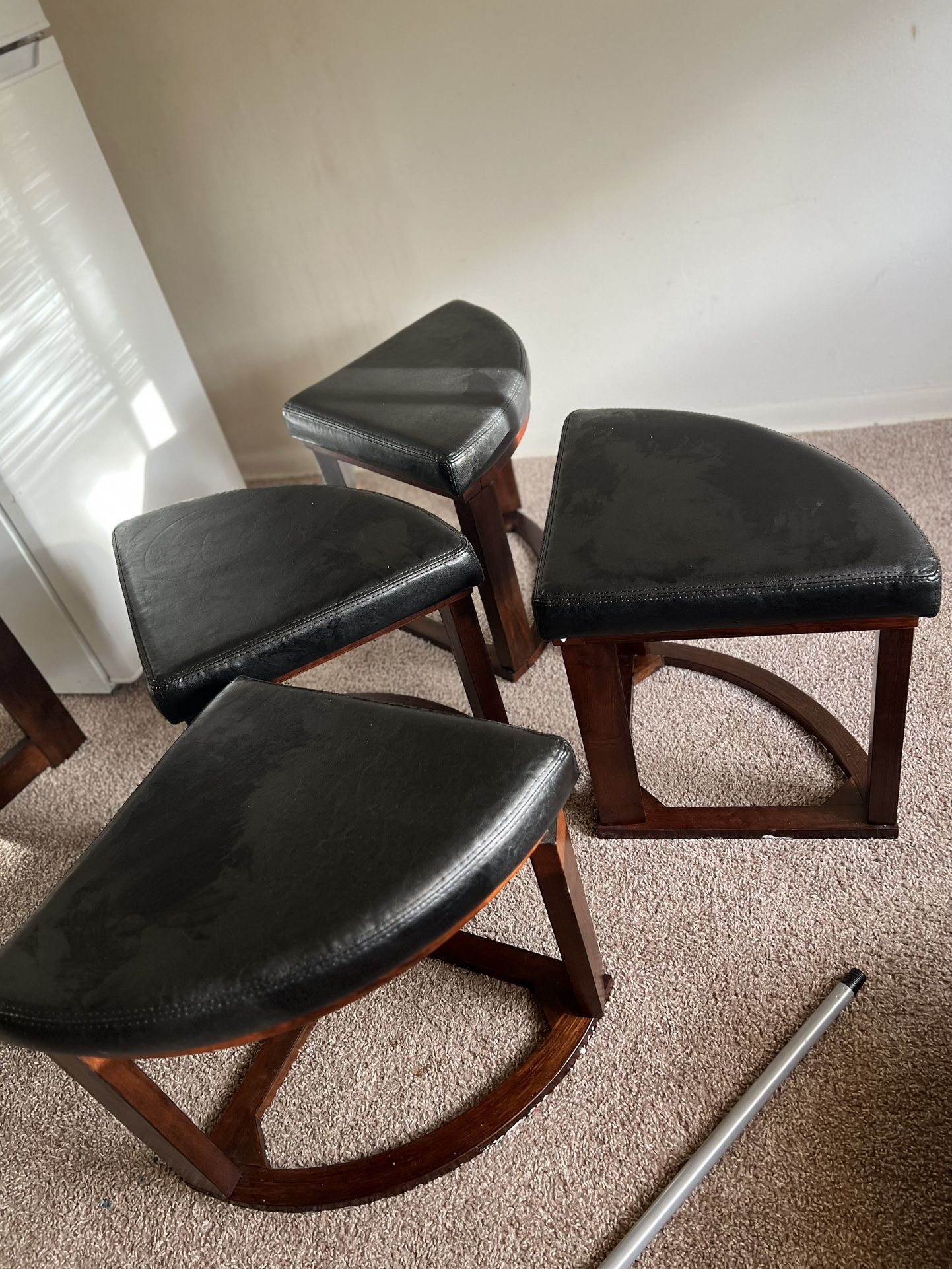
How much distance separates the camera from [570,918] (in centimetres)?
102

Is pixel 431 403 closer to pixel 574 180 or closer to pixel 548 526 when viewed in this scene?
pixel 548 526

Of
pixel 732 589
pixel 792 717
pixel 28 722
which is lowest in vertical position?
pixel 792 717

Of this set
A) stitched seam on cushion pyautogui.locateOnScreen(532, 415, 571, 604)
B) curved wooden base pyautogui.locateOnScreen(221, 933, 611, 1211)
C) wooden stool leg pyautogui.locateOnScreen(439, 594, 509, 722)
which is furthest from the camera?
wooden stool leg pyautogui.locateOnScreen(439, 594, 509, 722)

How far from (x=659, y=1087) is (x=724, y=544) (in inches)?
23.5

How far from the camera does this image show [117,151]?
6.72ft

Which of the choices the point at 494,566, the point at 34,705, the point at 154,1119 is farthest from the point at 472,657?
the point at 34,705

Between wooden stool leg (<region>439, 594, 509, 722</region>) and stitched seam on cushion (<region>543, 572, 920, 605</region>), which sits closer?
stitched seam on cushion (<region>543, 572, 920, 605</region>)

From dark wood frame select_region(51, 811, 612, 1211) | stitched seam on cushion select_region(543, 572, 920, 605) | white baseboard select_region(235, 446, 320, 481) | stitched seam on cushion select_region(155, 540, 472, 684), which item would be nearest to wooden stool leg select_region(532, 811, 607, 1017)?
dark wood frame select_region(51, 811, 612, 1211)

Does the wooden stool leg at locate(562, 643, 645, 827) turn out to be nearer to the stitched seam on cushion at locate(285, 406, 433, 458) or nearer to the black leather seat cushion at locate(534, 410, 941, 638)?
the black leather seat cushion at locate(534, 410, 941, 638)

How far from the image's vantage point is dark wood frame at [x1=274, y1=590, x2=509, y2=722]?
1234mm

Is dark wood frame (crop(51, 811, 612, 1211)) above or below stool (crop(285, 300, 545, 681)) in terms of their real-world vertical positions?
below

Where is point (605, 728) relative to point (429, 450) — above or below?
below

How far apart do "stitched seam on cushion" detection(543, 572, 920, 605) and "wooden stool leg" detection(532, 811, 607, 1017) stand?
0.24m

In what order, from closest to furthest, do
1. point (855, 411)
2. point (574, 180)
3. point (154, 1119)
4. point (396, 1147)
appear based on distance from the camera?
point (154, 1119)
point (396, 1147)
point (574, 180)
point (855, 411)
